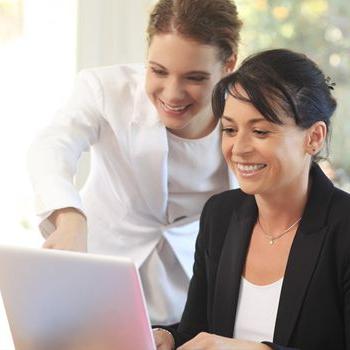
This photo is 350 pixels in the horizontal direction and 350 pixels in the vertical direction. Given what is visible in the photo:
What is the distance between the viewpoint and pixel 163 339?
1.57 metres

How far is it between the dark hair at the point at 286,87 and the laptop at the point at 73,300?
53cm

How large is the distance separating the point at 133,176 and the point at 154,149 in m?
0.11

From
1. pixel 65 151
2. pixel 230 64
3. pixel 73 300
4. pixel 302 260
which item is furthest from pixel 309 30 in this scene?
pixel 73 300

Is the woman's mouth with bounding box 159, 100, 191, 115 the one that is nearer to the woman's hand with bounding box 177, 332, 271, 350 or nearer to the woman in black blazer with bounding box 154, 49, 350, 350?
the woman in black blazer with bounding box 154, 49, 350, 350

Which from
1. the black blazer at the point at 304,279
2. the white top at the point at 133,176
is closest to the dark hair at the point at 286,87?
the black blazer at the point at 304,279

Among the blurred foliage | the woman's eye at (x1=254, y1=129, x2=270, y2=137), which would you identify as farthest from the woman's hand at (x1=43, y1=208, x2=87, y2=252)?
the blurred foliage

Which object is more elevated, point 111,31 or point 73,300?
point 111,31

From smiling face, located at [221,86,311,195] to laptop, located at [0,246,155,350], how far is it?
19.1 inches

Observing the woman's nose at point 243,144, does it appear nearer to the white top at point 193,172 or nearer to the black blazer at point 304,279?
the black blazer at point 304,279

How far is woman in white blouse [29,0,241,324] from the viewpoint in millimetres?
1733

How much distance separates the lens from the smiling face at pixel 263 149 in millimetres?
1532

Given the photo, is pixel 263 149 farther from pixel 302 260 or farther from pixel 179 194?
pixel 179 194

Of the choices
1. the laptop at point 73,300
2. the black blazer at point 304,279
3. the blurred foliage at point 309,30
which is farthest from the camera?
the blurred foliage at point 309,30

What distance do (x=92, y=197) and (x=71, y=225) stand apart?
0.47 m
